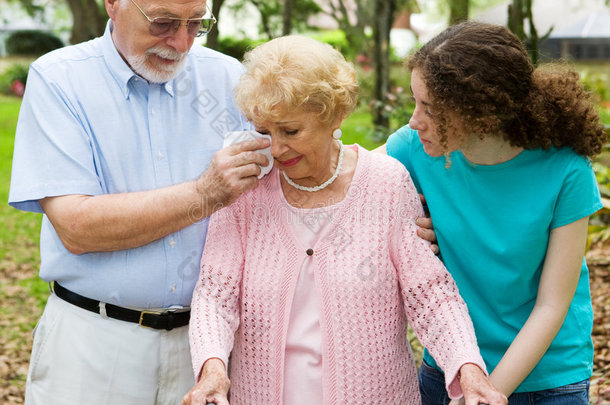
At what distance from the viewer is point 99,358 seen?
2533 mm

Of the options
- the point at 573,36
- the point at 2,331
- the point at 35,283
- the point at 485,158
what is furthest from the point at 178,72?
the point at 573,36

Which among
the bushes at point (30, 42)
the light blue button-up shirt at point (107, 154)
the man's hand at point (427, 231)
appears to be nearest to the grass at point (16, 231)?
the light blue button-up shirt at point (107, 154)

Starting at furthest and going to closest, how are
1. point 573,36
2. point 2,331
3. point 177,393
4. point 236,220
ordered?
point 573,36 → point 2,331 → point 177,393 → point 236,220

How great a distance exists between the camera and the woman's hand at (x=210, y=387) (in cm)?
212

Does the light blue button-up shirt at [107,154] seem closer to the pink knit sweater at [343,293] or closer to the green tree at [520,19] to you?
the pink knit sweater at [343,293]

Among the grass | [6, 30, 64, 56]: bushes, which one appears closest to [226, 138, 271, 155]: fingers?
the grass

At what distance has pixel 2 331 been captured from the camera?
6406 millimetres

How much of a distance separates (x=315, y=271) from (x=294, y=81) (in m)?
0.63

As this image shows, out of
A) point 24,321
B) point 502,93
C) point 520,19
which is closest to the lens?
point 502,93

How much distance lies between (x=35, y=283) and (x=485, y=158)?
642cm

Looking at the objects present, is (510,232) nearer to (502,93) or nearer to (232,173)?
(502,93)

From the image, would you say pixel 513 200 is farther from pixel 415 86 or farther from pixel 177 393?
pixel 177 393

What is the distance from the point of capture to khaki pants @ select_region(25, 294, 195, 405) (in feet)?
8.29

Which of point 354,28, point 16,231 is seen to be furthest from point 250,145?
point 354,28
